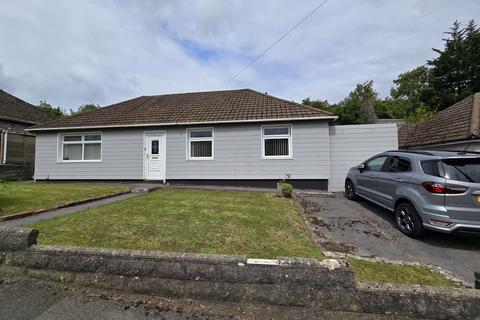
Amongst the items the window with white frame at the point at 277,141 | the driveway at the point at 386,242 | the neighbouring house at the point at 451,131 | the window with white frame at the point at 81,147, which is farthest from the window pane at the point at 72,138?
the neighbouring house at the point at 451,131

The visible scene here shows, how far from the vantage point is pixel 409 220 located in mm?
5340

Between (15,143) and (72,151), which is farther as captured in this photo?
Answer: (15,143)

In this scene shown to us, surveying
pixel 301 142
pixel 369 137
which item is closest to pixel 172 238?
pixel 301 142

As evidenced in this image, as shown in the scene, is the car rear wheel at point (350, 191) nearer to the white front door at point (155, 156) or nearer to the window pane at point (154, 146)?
the white front door at point (155, 156)

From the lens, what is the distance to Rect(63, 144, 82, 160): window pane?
12867 millimetres

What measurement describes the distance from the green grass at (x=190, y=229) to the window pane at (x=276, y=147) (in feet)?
14.0

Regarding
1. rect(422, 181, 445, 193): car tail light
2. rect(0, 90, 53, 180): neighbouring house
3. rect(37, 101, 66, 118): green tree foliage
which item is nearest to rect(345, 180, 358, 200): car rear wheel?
rect(422, 181, 445, 193): car tail light

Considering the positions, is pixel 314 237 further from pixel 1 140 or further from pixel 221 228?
pixel 1 140

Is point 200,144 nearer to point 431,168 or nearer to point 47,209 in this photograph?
point 47,209

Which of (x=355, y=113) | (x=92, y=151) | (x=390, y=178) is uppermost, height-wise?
(x=355, y=113)

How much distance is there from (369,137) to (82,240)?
34.9 feet

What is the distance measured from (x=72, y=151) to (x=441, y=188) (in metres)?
14.6

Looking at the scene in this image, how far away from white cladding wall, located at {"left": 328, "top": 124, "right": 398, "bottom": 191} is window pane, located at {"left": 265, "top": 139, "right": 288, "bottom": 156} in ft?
6.59

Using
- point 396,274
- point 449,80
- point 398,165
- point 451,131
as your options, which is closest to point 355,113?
point 449,80
